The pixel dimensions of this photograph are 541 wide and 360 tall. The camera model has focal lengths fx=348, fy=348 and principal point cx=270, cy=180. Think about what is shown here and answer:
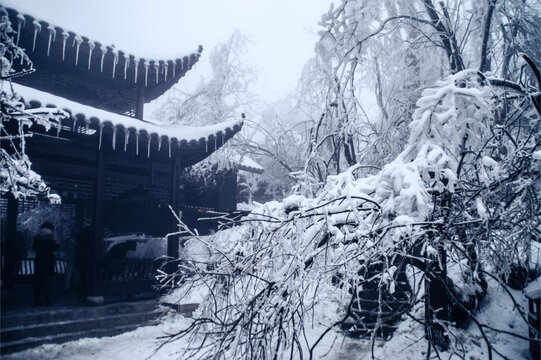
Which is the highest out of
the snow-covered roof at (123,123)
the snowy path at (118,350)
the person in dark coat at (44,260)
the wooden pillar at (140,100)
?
the wooden pillar at (140,100)

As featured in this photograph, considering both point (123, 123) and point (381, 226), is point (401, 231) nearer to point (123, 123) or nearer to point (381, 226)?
point (381, 226)

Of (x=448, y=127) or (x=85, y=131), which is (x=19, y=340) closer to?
(x=85, y=131)

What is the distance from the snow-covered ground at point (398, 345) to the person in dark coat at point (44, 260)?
4.78 feet

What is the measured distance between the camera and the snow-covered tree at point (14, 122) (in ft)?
10.9

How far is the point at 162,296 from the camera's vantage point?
24.8ft

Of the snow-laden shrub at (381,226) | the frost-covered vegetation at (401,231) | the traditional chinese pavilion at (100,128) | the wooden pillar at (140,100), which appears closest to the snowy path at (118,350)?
the frost-covered vegetation at (401,231)

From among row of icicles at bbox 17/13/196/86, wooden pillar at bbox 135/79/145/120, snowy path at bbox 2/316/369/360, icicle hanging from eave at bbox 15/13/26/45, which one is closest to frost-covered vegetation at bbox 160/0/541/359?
snowy path at bbox 2/316/369/360

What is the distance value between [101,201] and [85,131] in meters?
1.57

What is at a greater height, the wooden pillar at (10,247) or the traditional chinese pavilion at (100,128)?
the traditional chinese pavilion at (100,128)

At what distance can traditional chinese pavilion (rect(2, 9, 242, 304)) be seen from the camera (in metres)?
6.30

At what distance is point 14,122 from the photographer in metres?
5.85

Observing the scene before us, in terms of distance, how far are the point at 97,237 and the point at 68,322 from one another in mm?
1580

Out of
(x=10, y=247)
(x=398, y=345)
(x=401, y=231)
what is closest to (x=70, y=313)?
(x=10, y=247)

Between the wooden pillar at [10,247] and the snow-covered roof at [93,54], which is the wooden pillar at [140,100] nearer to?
the snow-covered roof at [93,54]
